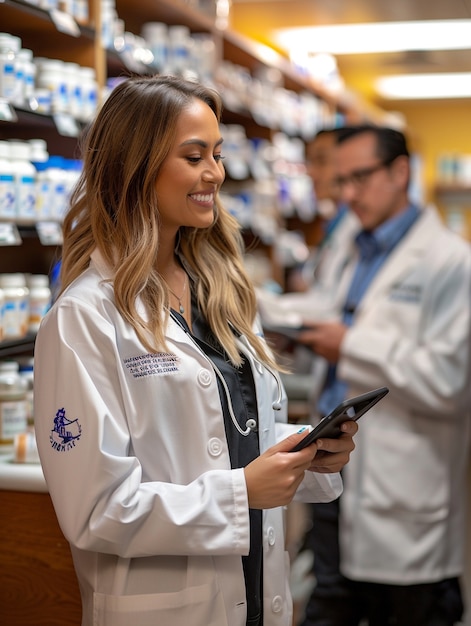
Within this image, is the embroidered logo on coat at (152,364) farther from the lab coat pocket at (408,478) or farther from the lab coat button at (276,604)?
the lab coat pocket at (408,478)

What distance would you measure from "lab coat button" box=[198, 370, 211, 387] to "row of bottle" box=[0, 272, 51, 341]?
836 millimetres

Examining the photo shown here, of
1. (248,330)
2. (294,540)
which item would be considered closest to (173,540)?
(248,330)

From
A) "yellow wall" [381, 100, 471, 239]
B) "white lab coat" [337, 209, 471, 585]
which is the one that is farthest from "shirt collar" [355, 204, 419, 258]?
"yellow wall" [381, 100, 471, 239]

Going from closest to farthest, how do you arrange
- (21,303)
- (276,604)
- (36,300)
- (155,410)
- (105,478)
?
(105,478) → (155,410) → (276,604) → (21,303) → (36,300)

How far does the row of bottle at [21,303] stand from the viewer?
2428 mm

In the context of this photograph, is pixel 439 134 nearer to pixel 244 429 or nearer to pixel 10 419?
pixel 10 419

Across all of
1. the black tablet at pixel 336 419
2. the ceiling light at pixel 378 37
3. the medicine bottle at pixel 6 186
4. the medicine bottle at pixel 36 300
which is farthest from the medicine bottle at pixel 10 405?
the ceiling light at pixel 378 37

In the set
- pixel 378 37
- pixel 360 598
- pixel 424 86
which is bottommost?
pixel 360 598

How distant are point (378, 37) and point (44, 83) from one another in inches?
165

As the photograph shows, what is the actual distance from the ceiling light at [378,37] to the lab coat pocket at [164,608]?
488cm

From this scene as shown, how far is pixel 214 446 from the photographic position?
1757 mm

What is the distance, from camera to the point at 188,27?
3.93 m

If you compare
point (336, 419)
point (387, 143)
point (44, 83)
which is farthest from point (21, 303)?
point (387, 143)

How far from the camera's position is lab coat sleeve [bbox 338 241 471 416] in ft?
10.3
